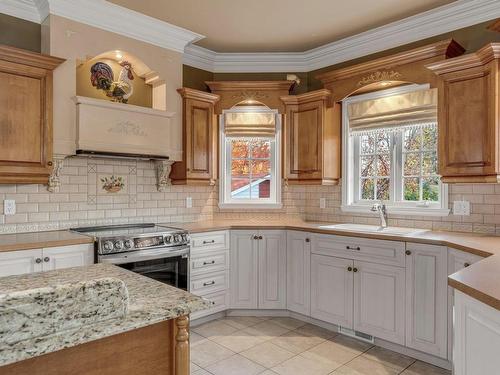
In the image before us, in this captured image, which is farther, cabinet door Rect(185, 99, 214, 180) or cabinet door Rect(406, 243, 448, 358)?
cabinet door Rect(185, 99, 214, 180)

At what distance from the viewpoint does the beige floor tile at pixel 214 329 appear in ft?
11.0

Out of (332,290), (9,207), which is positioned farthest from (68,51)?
(332,290)

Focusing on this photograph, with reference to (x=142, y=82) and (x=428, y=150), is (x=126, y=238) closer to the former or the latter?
(x=142, y=82)

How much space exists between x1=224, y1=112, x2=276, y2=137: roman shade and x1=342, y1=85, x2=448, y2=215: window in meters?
0.80

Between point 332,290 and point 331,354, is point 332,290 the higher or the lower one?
the higher one

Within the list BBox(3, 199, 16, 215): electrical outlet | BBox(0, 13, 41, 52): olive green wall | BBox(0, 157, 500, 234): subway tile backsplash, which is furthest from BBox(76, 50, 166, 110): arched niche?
BBox(3, 199, 16, 215): electrical outlet

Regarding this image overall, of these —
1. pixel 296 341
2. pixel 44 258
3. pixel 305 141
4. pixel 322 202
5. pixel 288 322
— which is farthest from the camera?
pixel 322 202

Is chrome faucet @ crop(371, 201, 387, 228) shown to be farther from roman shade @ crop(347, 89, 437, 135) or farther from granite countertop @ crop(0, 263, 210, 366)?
granite countertop @ crop(0, 263, 210, 366)

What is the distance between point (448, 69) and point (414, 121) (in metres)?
0.62

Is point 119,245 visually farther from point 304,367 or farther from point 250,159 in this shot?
point 250,159

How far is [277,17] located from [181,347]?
2.98 metres

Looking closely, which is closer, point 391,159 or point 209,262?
point 209,262

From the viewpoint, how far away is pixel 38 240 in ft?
8.73

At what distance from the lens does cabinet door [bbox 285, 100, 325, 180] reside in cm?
385
